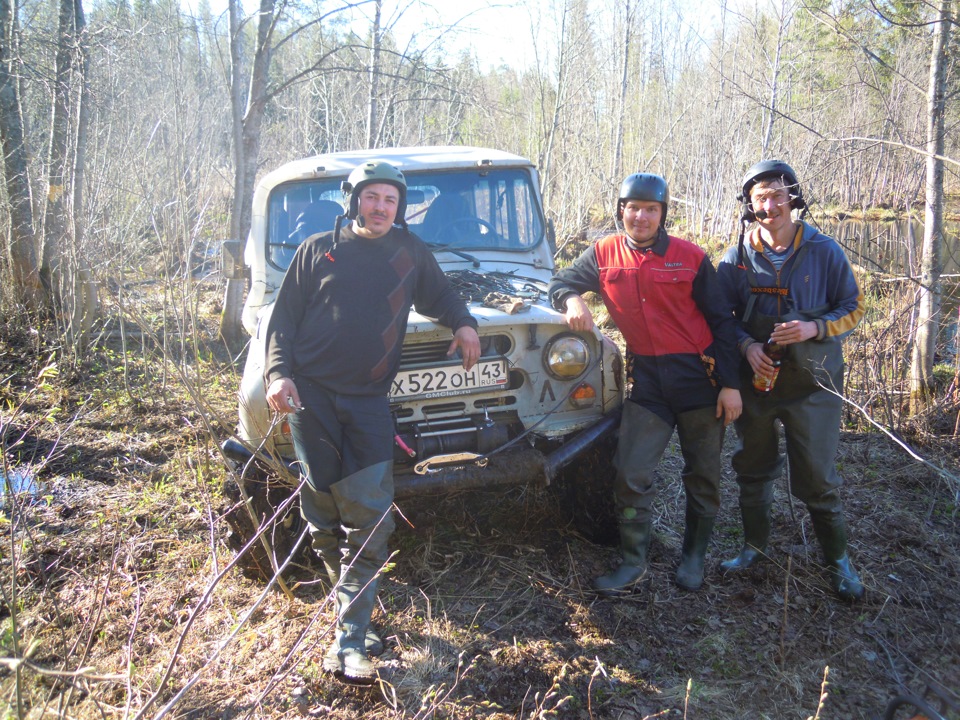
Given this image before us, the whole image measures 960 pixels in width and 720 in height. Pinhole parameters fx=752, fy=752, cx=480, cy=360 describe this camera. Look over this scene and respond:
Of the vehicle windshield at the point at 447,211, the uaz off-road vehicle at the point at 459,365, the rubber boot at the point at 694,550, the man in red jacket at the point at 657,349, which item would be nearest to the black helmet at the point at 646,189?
the man in red jacket at the point at 657,349

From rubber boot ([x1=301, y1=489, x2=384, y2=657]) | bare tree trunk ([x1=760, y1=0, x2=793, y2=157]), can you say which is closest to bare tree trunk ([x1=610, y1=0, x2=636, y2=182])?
bare tree trunk ([x1=760, y1=0, x2=793, y2=157])

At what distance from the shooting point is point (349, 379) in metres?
2.89

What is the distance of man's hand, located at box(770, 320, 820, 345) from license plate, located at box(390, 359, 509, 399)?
1169 millimetres

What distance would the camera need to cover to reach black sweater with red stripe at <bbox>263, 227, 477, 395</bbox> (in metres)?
2.89

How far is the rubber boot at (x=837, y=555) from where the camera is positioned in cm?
328

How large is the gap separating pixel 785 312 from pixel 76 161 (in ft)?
24.4

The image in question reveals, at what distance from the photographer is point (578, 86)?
1647 cm

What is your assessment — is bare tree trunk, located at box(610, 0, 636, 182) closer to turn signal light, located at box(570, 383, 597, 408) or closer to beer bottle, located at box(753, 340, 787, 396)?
turn signal light, located at box(570, 383, 597, 408)

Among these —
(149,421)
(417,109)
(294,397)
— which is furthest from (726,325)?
(417,109)

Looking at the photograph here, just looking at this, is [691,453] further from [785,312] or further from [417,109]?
[417,109]

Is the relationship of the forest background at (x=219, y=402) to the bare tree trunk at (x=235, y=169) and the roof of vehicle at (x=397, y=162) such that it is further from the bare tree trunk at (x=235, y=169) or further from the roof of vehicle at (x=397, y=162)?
the roof of vehicle at (x=397, y=162)

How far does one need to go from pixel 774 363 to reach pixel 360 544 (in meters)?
1.83

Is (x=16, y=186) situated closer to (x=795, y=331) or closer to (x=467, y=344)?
(x=467, y=344)

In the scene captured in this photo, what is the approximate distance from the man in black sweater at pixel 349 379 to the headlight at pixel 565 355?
2.43ft
